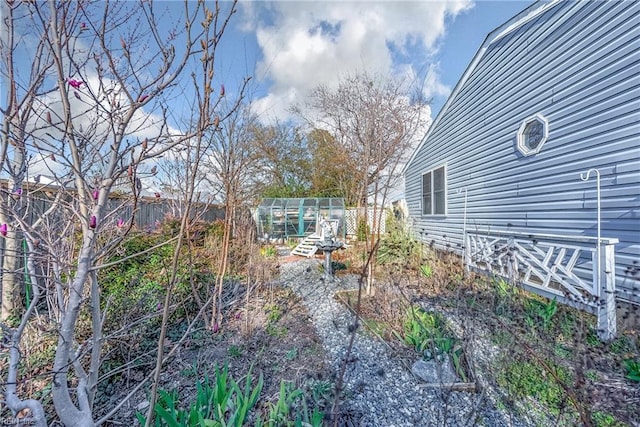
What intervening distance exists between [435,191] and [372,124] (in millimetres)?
4500

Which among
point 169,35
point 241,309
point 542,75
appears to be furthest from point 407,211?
point 169,35

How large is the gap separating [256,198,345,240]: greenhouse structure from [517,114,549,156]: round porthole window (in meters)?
8.41

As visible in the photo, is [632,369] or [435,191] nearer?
[632,369]

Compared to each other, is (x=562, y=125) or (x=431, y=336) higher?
(x=562, y=125)

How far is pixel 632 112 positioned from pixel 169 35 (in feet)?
15.7

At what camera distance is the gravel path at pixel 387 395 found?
1949 mm

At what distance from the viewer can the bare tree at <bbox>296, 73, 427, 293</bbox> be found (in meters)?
4.80

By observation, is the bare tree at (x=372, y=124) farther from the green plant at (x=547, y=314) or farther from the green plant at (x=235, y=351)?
the green plant at (x=547, y=314)

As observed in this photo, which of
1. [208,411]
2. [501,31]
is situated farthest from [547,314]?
[501,31]

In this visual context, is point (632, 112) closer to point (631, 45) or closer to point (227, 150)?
point (631, 45)

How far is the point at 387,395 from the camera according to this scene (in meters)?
2.25

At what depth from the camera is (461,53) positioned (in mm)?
6879

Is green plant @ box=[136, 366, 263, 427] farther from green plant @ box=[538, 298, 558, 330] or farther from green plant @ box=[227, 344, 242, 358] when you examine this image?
green plant @ box=[538, 298, 558, 330]

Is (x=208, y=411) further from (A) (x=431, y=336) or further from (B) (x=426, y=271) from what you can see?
(B) (x=426, y=271)
